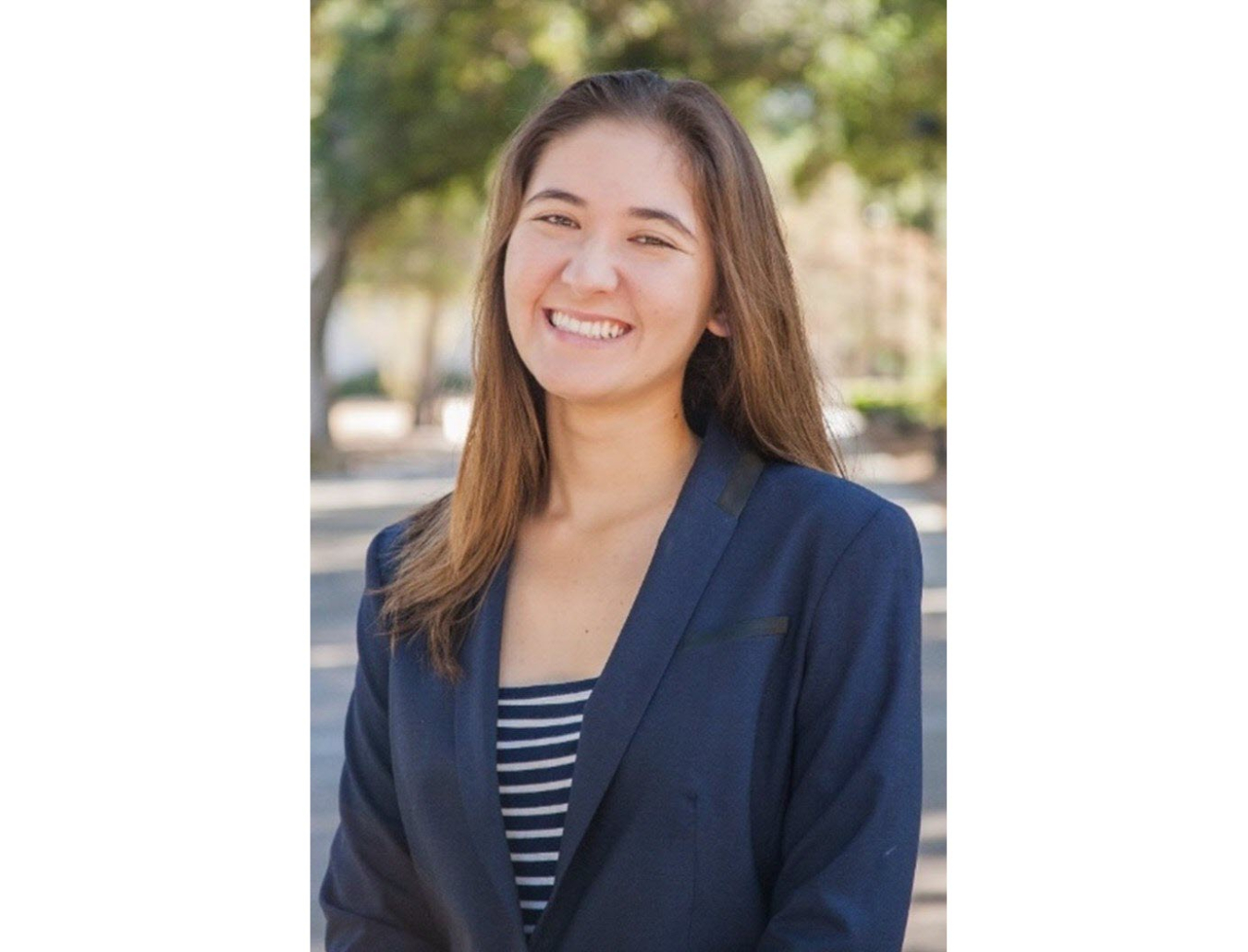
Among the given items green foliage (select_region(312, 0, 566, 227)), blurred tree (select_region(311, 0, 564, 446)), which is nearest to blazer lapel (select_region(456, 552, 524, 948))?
blurred tree (select_region(311, 0, 564, 446))

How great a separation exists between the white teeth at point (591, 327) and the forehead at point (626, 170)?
0.44ft

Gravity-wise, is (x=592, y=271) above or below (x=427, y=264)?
below

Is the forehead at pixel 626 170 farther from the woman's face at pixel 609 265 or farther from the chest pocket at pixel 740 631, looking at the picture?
the chest pocket at pixel 740 631

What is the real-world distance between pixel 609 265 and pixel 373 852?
77cm

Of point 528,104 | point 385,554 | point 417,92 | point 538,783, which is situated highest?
point 417,92

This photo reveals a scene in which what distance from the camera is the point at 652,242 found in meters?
1.97

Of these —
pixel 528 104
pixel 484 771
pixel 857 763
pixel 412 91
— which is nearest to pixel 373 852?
pixel 484 771

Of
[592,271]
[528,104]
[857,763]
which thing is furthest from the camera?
[528,104]

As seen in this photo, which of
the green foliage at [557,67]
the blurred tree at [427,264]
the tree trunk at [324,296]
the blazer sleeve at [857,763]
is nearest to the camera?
the blazer sleeve at [857,763]

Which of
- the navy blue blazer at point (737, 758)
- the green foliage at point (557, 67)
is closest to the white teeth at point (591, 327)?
the navy blue blazer at point (737, 758)

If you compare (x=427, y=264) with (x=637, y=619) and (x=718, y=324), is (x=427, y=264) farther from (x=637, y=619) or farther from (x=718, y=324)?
(x=637, y=619)

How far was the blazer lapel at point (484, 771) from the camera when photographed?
1907 mm
